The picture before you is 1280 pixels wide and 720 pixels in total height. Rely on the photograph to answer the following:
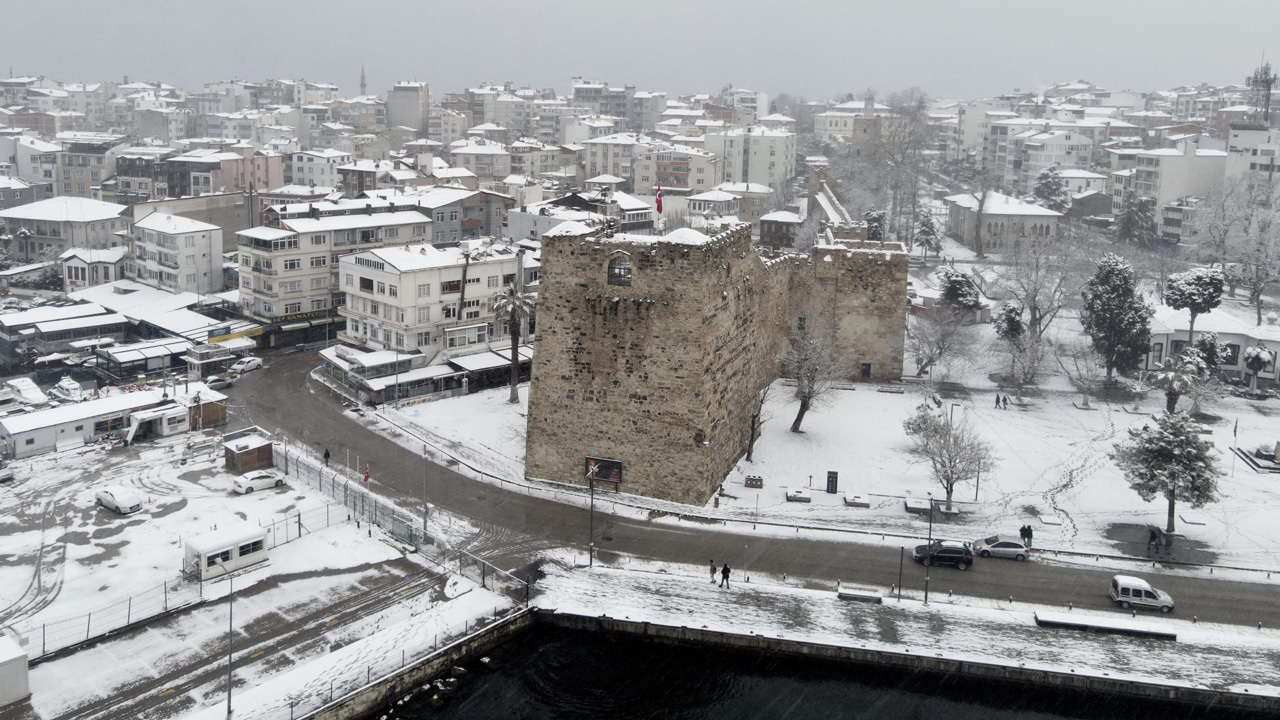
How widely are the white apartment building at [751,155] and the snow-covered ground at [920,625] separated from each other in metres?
70.7

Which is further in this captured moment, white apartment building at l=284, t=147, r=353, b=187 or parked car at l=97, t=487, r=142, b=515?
white apartment building at l=284, t=147, r=353, b=187

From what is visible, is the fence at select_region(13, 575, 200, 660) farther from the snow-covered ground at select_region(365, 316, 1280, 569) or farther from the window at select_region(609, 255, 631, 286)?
the window at select_region(609, 255, 631, 286)

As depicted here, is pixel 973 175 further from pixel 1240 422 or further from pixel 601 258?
pixel 601 258

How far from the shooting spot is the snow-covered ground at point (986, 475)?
29.2 meters

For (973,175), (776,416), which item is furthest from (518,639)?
(973,175)

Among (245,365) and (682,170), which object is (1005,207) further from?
(245,365)

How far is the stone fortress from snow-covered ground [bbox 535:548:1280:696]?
14.7 feet

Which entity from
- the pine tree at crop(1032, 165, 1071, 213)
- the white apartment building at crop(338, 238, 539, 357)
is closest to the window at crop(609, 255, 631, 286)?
the white apartment building at crop(338, 238, 539, 357)

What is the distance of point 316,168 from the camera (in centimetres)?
8981

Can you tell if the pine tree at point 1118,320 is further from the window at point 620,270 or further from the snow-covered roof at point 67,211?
the snow-covered roof at point 67,211

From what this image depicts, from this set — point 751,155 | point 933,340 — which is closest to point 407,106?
point 751,155

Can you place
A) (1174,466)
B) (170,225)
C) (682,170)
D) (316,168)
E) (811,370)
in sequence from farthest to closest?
→ (316,168) → (682,170) → (170,225) → (811,370) → (1174,466)

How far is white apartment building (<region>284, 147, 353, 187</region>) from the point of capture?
294ft

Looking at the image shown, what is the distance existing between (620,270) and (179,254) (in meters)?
35.2
